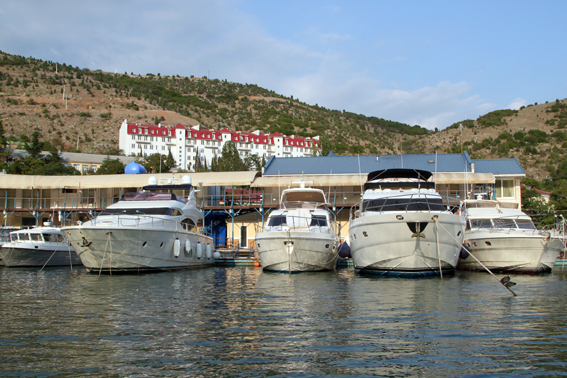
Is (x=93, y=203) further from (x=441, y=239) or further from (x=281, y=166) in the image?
(x=441, y=239)

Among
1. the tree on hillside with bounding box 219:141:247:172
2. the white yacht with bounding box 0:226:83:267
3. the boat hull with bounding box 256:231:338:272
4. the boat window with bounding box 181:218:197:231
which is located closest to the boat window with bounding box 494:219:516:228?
the boat hull with bounding box 256:231:338:272

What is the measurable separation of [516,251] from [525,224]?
222 cm

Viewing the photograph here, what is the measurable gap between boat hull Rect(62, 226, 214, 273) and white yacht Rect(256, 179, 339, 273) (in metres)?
4.66

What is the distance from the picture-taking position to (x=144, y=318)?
35.7 ft

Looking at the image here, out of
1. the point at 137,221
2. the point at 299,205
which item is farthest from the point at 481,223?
the point at 137,221

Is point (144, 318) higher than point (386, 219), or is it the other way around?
point (386, 219)

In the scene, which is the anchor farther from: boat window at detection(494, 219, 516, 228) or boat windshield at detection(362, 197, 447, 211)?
boat window at detection(494, 219, 516, 228)

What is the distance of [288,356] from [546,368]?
12.8ft

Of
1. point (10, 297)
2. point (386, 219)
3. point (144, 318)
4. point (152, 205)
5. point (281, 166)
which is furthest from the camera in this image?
point (281, 166)

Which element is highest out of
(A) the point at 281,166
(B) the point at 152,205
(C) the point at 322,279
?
(A) the point at 281,166

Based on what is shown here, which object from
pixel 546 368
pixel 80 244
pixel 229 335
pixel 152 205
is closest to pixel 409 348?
pixel 546 368

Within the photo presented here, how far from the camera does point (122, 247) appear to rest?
21.1m

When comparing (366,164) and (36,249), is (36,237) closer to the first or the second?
(36,249)

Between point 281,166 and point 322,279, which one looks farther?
point 281,166
